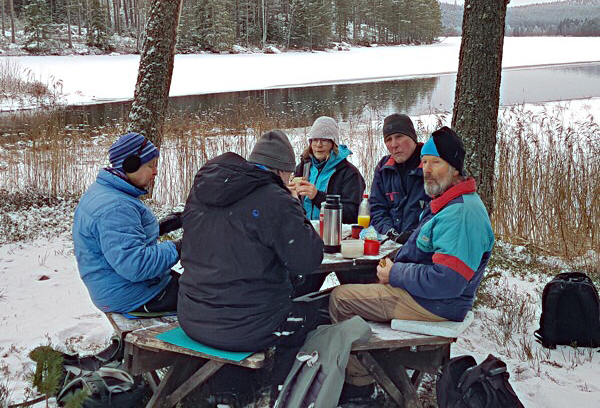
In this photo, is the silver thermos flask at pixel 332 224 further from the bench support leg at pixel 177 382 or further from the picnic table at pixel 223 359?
the bench support leg at pixel 177 382

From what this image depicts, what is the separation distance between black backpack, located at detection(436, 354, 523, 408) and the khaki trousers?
29 cm

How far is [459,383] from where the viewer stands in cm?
287

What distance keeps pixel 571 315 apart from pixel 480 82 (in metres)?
2.27

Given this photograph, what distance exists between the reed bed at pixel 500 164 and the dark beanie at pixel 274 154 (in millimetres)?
4102

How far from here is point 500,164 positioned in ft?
22.4

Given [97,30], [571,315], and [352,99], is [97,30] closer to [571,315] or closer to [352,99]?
[352,99]

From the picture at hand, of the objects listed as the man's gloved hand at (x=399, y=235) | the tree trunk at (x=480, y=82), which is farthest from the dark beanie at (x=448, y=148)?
the tree trunk at (x=480, y=82)

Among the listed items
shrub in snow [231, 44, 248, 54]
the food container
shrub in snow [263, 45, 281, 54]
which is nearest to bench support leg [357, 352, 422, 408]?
the food container

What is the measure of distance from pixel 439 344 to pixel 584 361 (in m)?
1.46

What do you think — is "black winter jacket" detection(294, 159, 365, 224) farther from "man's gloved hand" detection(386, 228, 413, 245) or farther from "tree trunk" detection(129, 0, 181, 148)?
"tree trunk" detection(129, 0, 181, 148)

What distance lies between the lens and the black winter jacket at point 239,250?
8.84ft

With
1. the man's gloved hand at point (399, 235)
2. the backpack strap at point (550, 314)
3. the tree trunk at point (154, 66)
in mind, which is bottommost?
the backpack strap at point (550, 314)

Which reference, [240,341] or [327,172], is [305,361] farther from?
[327,172]

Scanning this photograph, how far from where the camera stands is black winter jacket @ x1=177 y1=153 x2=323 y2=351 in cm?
270
